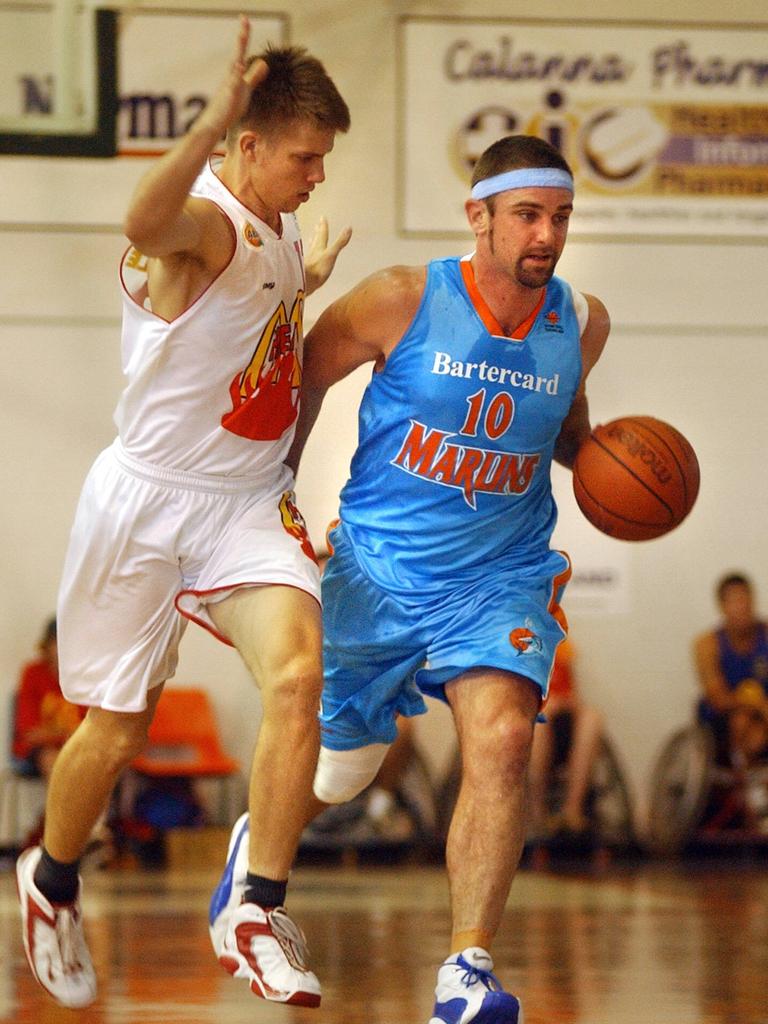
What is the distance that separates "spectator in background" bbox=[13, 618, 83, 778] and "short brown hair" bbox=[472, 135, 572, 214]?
5645 millimetres

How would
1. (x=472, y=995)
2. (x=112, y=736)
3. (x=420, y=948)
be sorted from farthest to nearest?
(x=420, y=948) → (x=112, y=736) → (x=472, y=995)

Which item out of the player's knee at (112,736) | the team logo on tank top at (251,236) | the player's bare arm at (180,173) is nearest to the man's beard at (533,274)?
the team logo on tank top at (251,236)

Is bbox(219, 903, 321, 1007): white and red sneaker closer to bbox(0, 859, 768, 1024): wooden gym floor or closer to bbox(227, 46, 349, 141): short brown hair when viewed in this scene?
Result: bbox(0, 859, 768, 1024): wooden gym floor

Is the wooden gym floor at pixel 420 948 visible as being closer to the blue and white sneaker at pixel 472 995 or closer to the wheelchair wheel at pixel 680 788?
the wheelchair wheel at pixel 680 788

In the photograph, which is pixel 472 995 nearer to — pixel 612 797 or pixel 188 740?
pixel 188 740

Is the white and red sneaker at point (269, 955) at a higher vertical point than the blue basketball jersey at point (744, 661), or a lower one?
higher

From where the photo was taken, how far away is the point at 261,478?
4.02m

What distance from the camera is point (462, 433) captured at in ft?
13.8

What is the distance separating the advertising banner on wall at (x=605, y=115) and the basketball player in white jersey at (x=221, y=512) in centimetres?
635

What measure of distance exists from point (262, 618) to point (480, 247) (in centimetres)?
117

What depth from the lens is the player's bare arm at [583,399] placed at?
14.5ft

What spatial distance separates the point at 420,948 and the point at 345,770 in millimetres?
1552

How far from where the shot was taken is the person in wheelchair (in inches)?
376

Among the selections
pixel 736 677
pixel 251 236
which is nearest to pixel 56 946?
pixel 251 236
